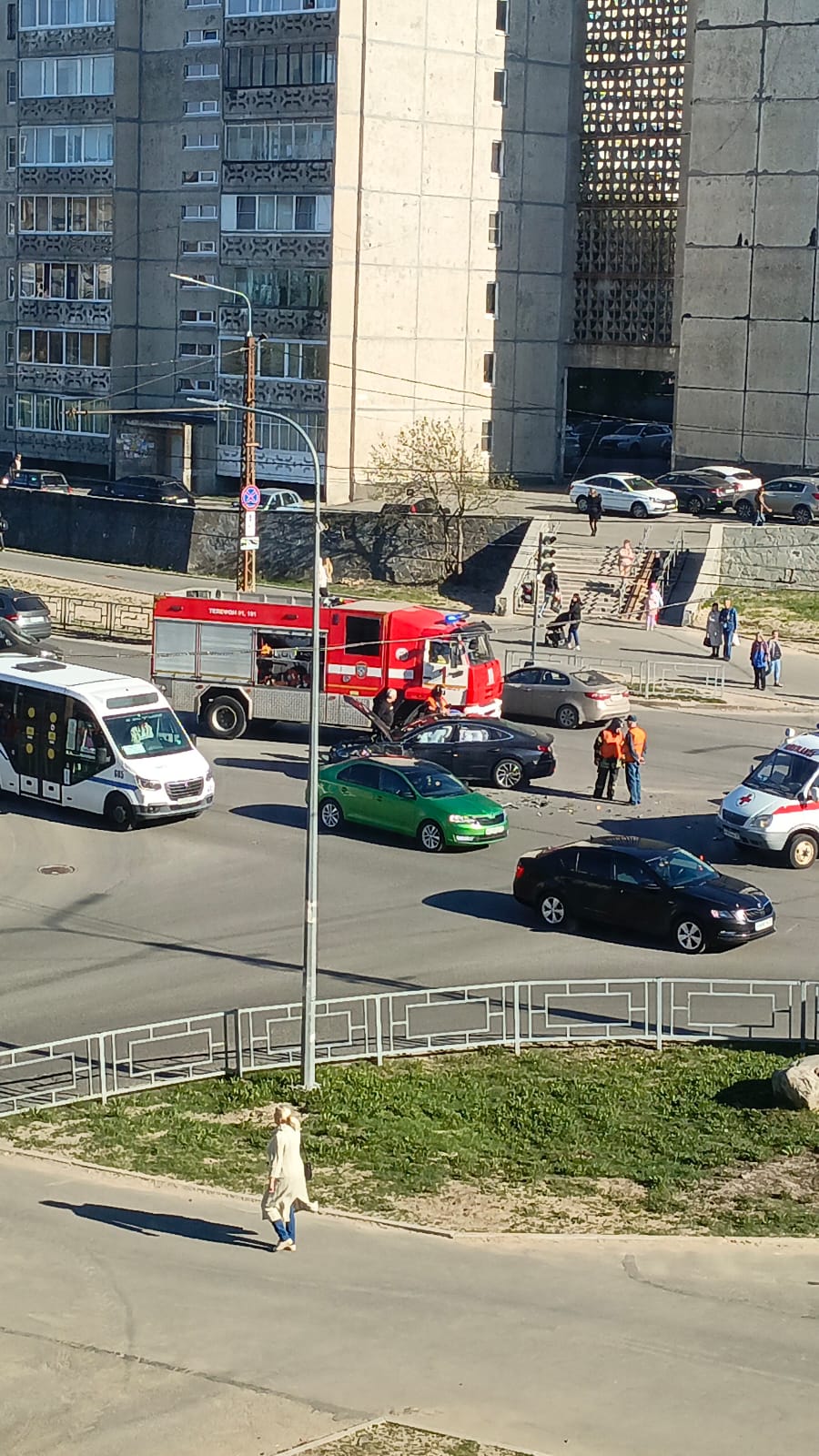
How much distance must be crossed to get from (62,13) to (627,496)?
96.4ft

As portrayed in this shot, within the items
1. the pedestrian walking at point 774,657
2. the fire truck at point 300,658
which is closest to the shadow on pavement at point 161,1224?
the fire truck at point 300,658

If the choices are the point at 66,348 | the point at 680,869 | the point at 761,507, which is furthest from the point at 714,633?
the point at 66,348

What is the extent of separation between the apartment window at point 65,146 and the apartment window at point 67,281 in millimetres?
3790

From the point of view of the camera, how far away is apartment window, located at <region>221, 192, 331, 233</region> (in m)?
65.4

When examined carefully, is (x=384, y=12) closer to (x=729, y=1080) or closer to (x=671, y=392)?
(x=671, y=392)

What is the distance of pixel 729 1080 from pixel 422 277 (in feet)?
165

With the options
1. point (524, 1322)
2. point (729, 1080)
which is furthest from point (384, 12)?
point (524, 1322)

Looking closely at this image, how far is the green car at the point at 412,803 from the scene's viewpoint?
104ft

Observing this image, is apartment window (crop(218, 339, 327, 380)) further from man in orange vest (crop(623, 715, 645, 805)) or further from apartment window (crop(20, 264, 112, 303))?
man in orange vest (crop(623, 715, 645, 805))

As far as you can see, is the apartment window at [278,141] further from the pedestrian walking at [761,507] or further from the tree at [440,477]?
the pedestrian walking at [761,507]

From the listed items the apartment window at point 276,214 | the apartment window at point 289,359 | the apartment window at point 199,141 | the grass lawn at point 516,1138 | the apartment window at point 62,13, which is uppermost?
the apartment window at point 62,13

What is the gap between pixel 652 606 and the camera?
52594mm

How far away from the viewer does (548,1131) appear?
20.1m

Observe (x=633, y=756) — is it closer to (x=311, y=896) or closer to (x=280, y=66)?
(x=311, y=896)
